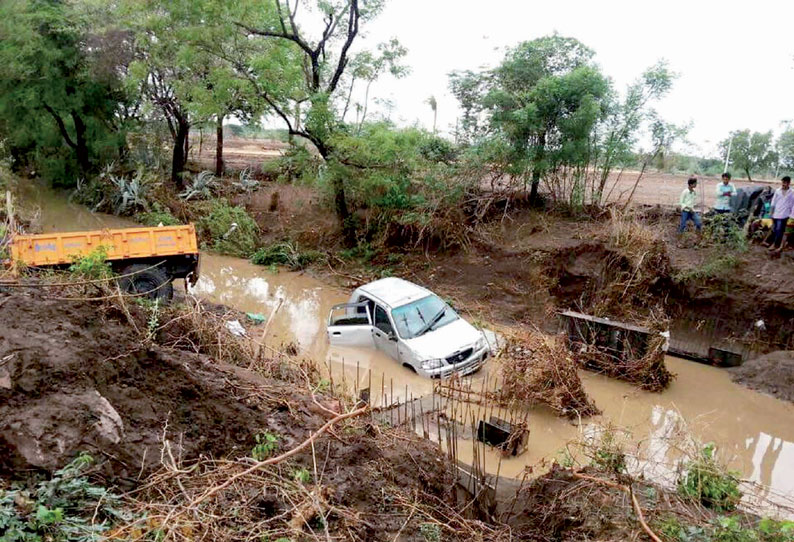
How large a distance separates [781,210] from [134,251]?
44.6ft

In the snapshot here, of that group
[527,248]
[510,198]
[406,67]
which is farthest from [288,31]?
[527,248]

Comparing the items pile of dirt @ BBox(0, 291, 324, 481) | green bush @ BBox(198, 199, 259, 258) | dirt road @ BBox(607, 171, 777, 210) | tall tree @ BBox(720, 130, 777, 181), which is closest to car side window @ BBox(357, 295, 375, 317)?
pile of dirt @ BBox(0, 291, 324, 481)

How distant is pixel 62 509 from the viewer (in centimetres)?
389

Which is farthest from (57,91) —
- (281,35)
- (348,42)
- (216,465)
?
(216,465)

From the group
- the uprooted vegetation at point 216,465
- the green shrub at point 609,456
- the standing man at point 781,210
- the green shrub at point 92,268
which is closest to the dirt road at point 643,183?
the standing man at point 781,210

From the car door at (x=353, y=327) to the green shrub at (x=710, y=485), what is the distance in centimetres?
630

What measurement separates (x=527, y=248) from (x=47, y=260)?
11.1 meters

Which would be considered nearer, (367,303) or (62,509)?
(62,509)

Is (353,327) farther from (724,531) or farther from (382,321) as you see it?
(724,531)

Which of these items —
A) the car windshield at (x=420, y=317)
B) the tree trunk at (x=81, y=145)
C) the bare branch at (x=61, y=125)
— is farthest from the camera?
the tree trunk at (x=81, y=145)

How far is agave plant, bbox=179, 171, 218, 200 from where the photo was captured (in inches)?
913

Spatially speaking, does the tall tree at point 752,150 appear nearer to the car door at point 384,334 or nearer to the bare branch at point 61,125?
the car door at point 384,334

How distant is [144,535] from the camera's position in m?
Result: 3.78

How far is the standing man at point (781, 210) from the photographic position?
11.7 metres
